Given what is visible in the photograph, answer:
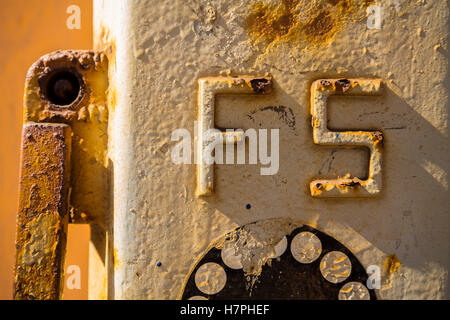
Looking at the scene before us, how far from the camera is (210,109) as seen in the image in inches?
25.4

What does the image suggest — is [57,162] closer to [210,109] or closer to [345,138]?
[210,109]

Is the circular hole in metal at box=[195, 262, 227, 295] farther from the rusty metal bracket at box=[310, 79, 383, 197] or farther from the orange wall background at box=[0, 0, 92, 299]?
the orange wall background at box=[0, 0, 92, 299]

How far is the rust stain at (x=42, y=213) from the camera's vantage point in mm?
667

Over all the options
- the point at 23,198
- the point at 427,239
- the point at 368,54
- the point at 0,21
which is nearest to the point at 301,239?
the point at 427,239

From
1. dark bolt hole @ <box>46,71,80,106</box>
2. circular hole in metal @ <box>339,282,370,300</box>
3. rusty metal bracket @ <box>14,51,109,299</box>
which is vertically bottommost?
circular hole in metal @ <box>339,282,370,300</box>

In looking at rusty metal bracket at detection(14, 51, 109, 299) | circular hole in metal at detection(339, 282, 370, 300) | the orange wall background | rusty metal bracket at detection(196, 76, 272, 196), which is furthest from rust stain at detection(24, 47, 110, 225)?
circular hole in metal at detection(339, 282, 370, 300)

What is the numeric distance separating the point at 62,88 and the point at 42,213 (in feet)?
0.70

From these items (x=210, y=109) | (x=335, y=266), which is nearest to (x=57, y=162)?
(x=210, y=109)

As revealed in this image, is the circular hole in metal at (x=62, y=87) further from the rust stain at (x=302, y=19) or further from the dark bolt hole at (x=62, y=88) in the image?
the rust stain at (x=302, y=19)

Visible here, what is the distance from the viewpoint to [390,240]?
0.68m

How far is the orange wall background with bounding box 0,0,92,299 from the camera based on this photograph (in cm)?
100
